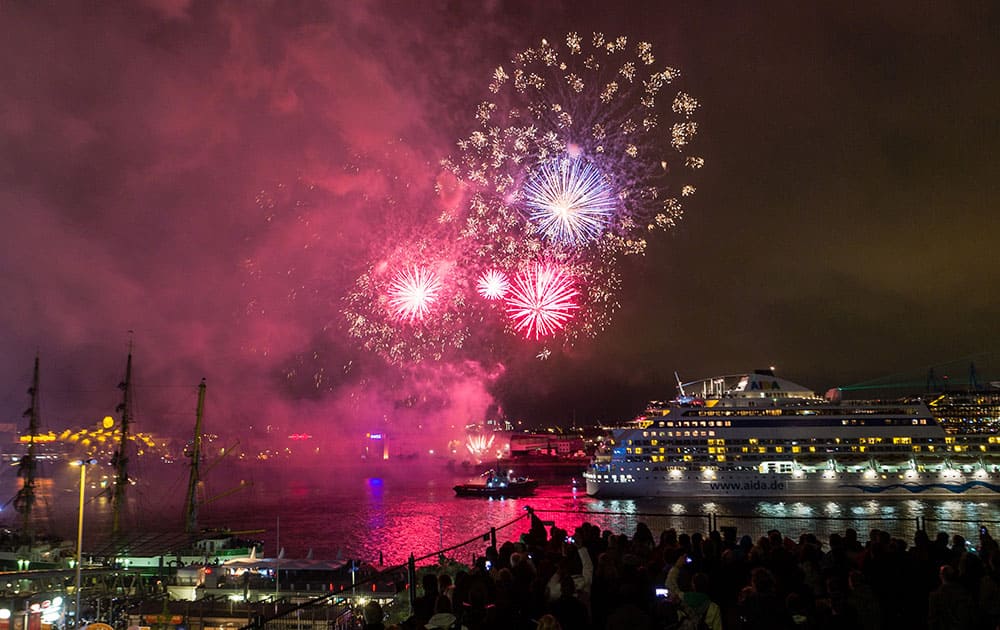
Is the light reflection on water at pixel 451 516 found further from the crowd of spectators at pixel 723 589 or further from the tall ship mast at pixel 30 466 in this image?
the crowd of spectators at pixel 723 589

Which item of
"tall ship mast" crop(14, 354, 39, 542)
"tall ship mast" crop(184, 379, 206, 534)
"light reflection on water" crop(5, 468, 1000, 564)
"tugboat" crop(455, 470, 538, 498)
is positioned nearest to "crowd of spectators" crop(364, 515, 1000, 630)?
"light reflection on water" crop(5, 468, 1000, 564)

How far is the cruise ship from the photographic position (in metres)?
55.3

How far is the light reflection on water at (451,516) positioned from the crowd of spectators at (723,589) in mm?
17835

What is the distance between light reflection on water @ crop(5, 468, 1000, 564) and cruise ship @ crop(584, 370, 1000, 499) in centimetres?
132

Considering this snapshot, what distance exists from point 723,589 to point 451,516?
157 ft

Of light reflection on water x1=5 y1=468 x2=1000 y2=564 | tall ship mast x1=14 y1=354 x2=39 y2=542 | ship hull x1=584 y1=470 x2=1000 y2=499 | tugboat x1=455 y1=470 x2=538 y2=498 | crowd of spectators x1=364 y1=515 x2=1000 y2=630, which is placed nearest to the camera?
crowd of spectators x1=364 y1=515 x2=1000 y2=630

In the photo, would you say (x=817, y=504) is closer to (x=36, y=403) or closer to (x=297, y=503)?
(x=297, y=503)

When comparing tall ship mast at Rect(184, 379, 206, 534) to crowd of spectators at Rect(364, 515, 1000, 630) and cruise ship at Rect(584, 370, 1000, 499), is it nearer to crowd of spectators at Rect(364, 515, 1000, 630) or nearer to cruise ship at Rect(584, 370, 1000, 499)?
cruise ship at Rect(584, 370, 1000, 499)

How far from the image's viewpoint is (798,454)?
2229 inches

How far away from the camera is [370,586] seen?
82.8ft

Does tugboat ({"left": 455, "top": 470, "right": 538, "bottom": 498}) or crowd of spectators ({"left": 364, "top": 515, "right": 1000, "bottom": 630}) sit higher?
crowd of spectators ({"left": 364, "top": 515, "right": 1000, "bottom": 630})

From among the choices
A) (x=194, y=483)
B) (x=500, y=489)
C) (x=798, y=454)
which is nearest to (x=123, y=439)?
(x=194, y=483)

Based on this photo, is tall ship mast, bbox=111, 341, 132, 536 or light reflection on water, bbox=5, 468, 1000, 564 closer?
light reflection on water, bbox=5, 468, 1000, 564

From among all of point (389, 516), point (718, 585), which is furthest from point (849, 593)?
point (389, 516)
